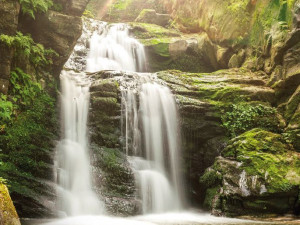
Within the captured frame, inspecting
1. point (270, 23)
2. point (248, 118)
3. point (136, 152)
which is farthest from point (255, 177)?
point (270, 23)

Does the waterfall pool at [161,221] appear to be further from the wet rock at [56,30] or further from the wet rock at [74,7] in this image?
the wet rock at [74,7]

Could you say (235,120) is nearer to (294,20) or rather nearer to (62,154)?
(294,20)

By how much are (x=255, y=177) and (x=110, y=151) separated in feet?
14.0

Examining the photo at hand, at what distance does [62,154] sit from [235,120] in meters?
6.03

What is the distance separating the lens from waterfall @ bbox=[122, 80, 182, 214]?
7.84 m

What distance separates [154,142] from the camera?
9.02 m

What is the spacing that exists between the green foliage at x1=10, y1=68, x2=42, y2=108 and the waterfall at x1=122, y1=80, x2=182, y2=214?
291cm

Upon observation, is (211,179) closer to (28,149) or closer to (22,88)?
(28,149)

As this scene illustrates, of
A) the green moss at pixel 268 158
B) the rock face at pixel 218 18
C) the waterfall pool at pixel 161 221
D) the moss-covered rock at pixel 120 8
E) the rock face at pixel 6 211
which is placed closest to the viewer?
the rock face at pixel 6 211

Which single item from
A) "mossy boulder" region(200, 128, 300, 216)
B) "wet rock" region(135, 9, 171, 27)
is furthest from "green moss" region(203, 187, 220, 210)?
"wet rock" region(135, 9, 171, 27)

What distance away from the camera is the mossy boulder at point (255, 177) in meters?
6.59

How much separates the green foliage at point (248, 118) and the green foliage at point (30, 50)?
6431mm

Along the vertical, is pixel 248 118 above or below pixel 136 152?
above

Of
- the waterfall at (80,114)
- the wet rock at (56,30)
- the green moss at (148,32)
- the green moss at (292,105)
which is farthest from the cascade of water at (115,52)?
the green moss at (292,105)
